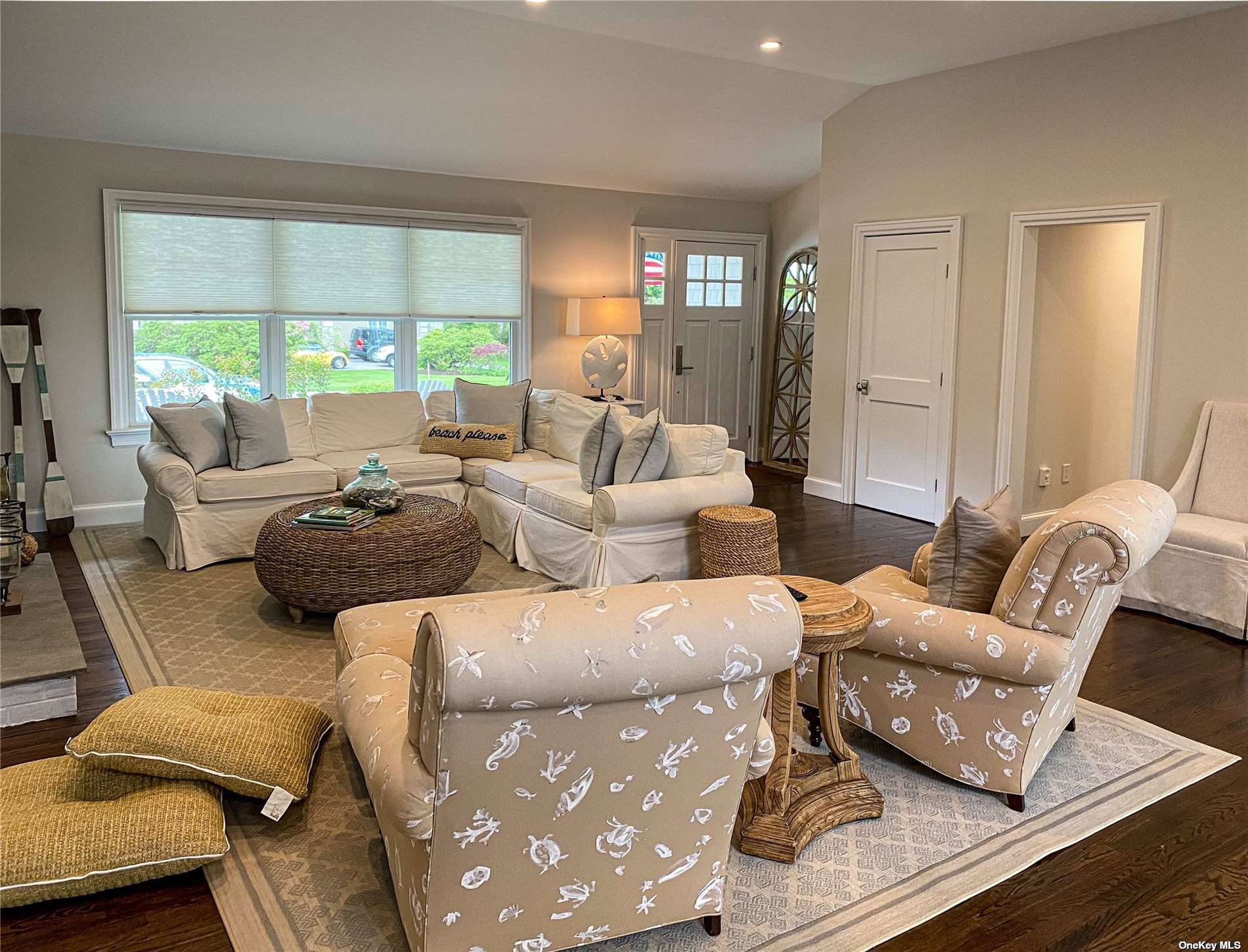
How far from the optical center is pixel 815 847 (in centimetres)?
261

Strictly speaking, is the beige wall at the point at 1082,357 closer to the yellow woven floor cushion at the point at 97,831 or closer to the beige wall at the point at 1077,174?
the beige wall at the point at 1077,174

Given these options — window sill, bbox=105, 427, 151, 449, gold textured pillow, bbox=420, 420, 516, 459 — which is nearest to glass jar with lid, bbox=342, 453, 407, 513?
gold textured pillow, bbox=420, 420, 516, 459

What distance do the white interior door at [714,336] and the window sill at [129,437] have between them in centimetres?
407

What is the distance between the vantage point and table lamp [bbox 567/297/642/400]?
7.62 metres

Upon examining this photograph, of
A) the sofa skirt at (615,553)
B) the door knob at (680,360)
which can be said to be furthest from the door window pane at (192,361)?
the door knob at (680,360)

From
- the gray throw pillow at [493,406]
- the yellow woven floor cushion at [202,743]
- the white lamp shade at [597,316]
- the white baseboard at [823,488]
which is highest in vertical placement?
the white lamp shade at [597,316]

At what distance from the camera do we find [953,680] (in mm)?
2799

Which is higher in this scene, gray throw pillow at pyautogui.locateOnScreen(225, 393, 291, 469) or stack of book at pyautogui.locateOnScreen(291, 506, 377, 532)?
gray throw pillow at pyautogui.locateOnScreen(225, 393, 291, 469)

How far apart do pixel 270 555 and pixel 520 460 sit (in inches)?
79.7

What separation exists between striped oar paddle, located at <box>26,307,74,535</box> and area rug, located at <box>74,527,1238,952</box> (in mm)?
2487

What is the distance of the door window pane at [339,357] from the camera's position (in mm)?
6773

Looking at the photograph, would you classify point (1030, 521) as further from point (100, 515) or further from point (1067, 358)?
point (100, 515)

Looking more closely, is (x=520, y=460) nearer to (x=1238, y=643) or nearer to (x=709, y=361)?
(x=709, y=361)

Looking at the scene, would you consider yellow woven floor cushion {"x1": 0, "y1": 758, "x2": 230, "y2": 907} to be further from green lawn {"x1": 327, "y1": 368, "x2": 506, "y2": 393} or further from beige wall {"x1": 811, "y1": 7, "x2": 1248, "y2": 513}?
beige wall {"x1": 811, "y1": 7, "x2": 1248, "y2": 513}
